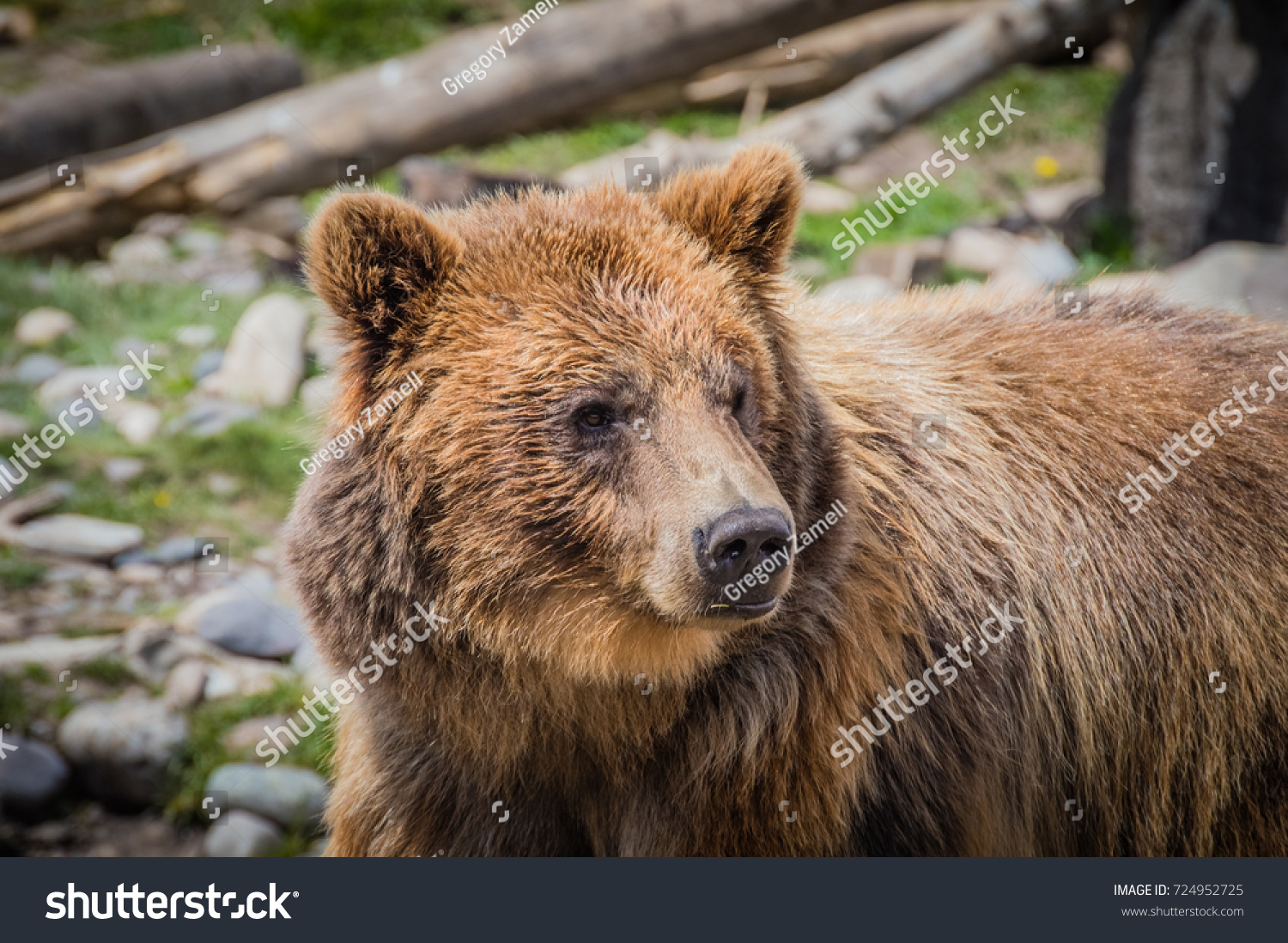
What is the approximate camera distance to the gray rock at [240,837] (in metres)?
5.17

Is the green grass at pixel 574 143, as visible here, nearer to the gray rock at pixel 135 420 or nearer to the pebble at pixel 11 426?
the gray rock at pixel 135 420

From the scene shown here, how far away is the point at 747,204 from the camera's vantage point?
12.7 feet

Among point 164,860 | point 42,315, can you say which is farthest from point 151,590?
point 42,315

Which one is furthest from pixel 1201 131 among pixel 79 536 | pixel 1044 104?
pixel 79 536

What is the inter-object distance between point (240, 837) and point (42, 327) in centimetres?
541

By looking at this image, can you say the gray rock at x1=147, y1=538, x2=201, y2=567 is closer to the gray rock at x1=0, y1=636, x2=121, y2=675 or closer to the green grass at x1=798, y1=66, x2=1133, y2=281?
the gray rock at x1=0, y1=636, x2=121, y2=675

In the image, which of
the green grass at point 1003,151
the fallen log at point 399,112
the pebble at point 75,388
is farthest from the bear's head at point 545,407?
the fallen log at point 399,112

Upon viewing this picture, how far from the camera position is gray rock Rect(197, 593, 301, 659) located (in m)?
6.28

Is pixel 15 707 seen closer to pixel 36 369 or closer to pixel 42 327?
pixel 36 369

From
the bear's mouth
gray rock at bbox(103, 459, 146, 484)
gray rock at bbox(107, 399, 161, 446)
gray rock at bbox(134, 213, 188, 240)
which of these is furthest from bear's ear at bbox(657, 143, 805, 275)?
gray rock at bbox(134, 213, 188, 240)

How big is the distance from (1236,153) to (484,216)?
7899 millimetres

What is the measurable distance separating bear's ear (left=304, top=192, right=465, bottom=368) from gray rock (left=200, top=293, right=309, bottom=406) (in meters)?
4.92

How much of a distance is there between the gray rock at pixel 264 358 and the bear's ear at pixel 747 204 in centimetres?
511

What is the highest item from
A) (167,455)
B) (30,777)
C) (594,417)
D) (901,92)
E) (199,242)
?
(594,417)
